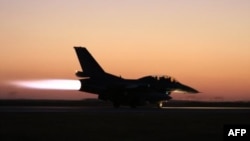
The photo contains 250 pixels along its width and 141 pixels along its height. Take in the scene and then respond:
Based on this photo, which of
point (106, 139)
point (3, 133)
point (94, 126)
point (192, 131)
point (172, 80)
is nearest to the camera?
point (106, 139)

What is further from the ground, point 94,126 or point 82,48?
point 82,48

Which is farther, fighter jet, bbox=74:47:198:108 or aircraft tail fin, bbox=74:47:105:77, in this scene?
A: aircraft tail fin, bbox=74:47:105:77

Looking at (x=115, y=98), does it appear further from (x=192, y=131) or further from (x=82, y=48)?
(x=192, y=131)

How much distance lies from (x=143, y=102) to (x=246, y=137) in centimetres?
3406

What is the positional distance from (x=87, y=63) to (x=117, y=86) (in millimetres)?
4188

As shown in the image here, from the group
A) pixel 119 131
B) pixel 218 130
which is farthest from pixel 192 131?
pixel 119 131

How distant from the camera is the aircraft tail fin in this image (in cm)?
5182

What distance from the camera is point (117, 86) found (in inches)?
2004

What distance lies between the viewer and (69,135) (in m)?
21.9

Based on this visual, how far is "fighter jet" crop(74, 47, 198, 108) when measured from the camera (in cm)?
5075

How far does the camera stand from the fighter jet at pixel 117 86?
5075 centimetres

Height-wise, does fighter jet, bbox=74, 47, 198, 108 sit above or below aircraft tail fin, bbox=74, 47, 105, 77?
below

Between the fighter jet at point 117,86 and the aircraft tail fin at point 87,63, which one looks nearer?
the fighter jet at point 117,86

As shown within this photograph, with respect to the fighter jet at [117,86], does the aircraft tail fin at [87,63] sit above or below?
above
